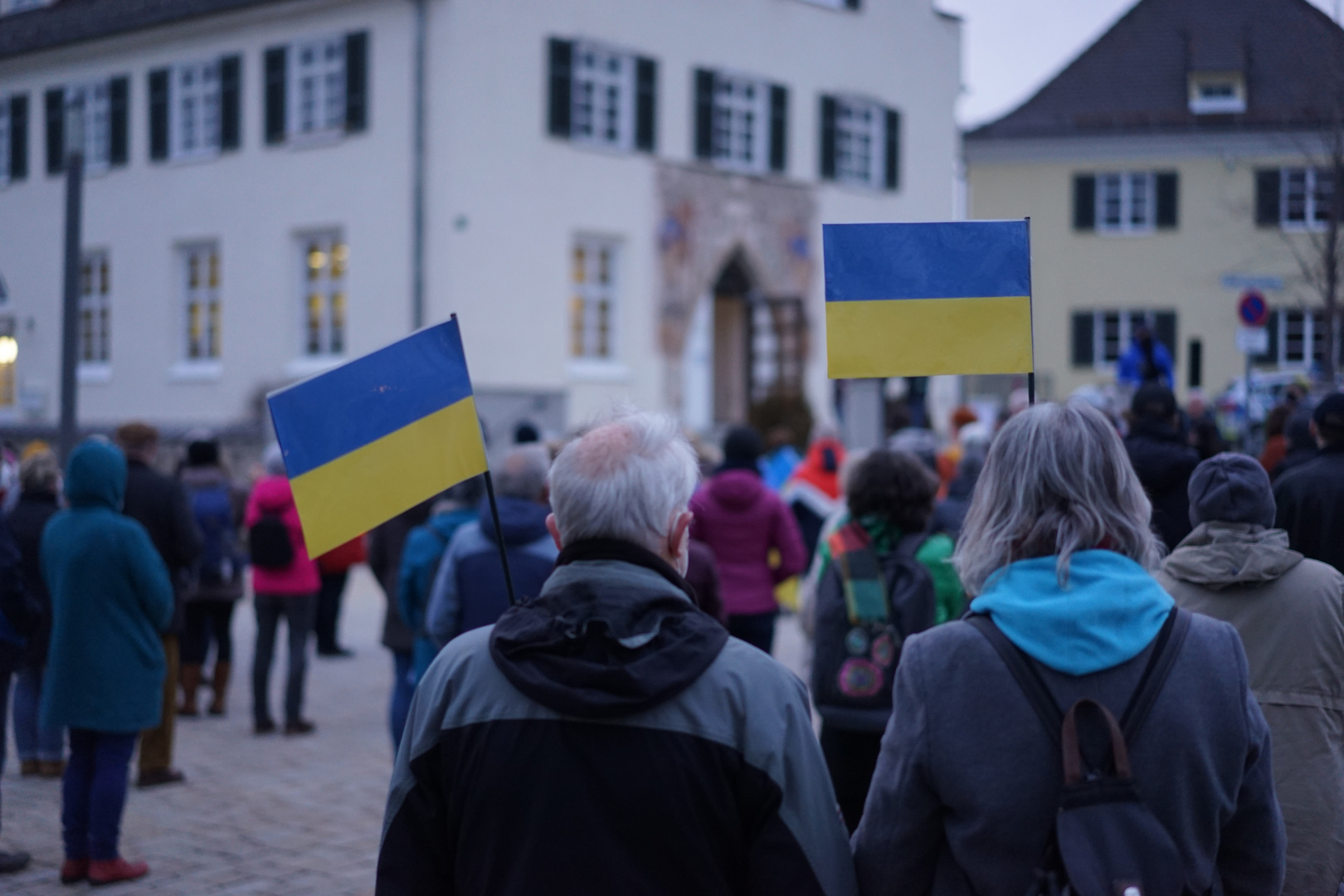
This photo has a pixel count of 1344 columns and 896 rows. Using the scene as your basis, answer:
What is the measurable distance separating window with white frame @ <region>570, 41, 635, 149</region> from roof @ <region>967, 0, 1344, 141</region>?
27.2 ft

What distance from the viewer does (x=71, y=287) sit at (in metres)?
8.52

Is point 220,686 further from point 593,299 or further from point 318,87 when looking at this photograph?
point 318,87

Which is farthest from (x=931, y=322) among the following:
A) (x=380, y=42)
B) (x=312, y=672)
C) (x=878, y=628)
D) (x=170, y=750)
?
(x=380, y=42)

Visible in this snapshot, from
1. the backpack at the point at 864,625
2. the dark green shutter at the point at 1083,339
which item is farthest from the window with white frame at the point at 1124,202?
the backpack at the point at 864,625

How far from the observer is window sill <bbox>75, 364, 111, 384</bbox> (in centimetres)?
2611

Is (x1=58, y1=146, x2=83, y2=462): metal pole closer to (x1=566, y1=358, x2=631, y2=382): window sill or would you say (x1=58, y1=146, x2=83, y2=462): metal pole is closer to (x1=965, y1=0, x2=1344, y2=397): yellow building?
(x1=965, y1=0, x2=1344, y2=397): yellow building

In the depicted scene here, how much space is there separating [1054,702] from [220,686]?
860 centimetres

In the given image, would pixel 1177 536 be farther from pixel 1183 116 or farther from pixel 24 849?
pixel 1183 116

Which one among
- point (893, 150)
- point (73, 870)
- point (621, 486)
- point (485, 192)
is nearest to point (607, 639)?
point (621, 486)

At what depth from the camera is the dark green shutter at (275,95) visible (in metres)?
23.6

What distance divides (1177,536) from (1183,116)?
15843 mm

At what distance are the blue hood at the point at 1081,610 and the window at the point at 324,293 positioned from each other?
2177 centimetres

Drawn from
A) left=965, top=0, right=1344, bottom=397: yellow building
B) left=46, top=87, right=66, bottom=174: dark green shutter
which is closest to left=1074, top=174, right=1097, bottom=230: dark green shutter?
left=965, top=0, right=1344, bottom=397: yellow building

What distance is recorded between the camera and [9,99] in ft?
37.4
